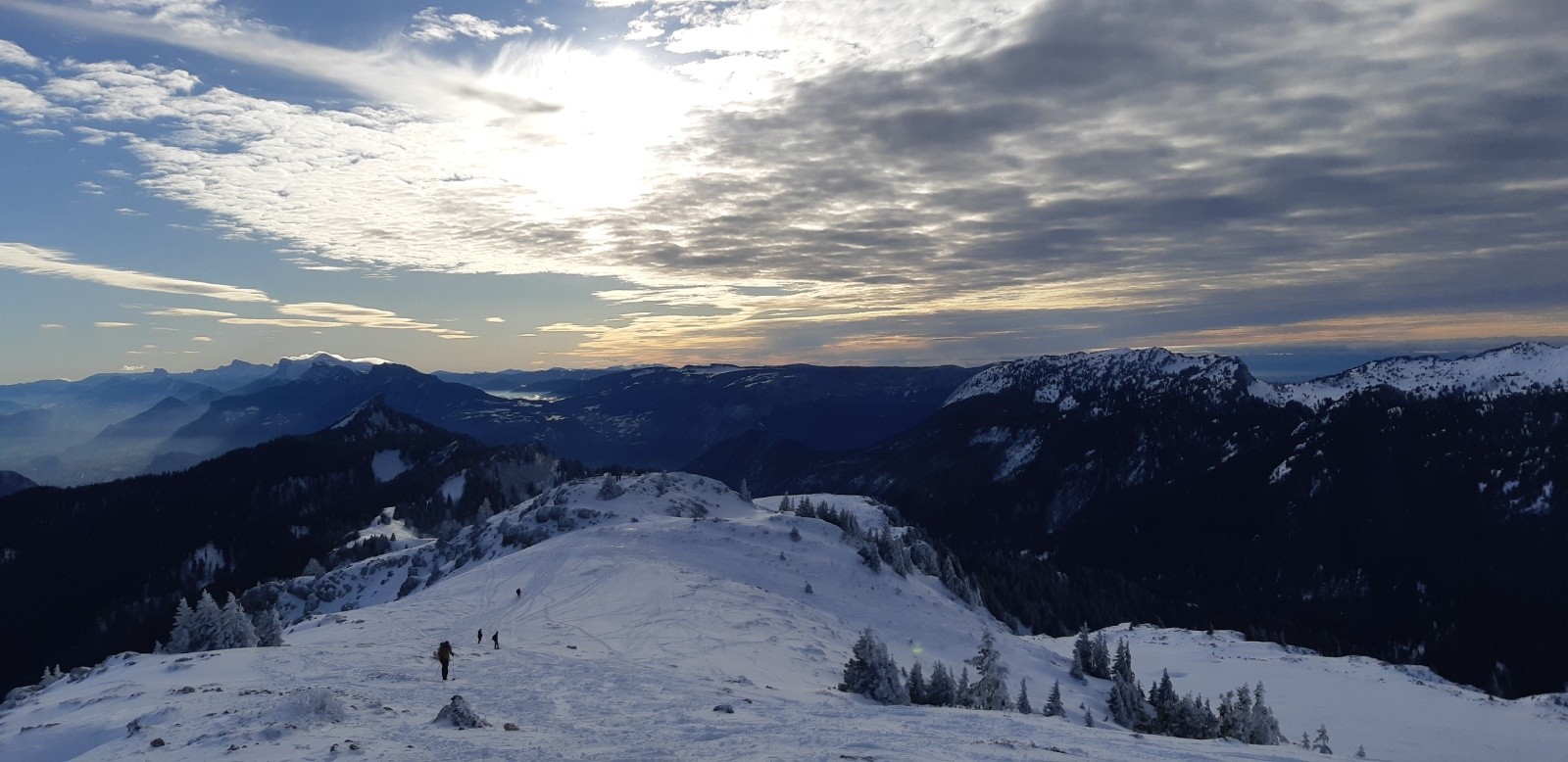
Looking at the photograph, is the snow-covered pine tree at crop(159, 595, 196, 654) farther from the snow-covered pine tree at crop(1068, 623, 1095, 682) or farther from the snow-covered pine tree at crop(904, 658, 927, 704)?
the snow-covered pine tree at crop(1068, 623, 1095, 682)

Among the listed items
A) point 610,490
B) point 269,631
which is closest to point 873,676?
point 269,631

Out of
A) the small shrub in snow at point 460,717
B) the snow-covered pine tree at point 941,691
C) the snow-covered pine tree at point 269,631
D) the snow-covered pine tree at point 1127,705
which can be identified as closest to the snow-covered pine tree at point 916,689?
the snow-covered pine tree at point 941,691

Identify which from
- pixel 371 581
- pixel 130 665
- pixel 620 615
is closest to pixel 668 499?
pixel 371 581

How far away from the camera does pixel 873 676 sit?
3956 centimetres

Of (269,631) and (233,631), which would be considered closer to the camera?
(233,631)

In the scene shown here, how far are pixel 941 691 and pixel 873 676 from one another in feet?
13.0

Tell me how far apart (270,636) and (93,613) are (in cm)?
18752

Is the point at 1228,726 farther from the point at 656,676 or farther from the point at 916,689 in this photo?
the point at 656,676

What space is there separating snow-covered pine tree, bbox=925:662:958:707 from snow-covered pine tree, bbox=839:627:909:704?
2100 millimetres

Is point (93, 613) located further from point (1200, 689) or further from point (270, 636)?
point (1200, 689)

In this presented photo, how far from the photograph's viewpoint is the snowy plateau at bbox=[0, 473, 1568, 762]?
23.8 m

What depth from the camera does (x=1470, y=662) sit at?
579ft

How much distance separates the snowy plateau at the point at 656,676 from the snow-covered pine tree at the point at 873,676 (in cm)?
188

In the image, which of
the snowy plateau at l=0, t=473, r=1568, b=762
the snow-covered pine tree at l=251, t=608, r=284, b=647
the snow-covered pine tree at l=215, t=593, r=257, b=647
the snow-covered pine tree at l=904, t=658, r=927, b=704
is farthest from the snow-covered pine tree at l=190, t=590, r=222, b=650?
the snow-covered pine tree at l=904, t=658, r=927, b=704
